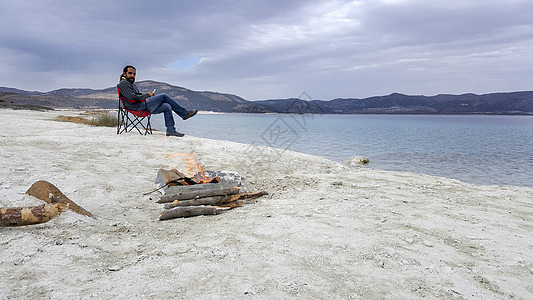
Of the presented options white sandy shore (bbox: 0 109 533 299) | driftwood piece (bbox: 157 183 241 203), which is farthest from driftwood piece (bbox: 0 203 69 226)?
driftwood piece (bbox: 157 183 241 203)

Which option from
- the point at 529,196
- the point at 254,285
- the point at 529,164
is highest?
the point at 254,285

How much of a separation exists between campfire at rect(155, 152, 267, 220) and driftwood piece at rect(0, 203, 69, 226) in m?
1.24

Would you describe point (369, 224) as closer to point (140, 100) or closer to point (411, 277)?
point (411, 277)

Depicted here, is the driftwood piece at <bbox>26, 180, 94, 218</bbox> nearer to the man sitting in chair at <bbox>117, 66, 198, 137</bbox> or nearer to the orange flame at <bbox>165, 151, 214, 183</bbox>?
the orange flame at <bbox>165, 151, 214, 183</bbox>

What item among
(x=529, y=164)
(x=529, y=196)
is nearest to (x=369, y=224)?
(x=529, y=196)

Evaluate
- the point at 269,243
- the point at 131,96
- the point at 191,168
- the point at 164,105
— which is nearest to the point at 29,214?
the point at 269,243

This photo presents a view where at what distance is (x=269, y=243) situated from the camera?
10.8ft

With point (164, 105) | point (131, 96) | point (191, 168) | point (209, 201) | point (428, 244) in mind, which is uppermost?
point (131, 96)

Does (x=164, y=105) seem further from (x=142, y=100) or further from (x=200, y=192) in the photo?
→ (x=200, y=192)

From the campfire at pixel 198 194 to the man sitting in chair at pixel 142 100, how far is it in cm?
473

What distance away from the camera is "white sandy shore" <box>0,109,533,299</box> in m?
2.45

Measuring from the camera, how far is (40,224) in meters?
3.32

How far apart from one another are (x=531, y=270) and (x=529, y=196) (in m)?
4.32

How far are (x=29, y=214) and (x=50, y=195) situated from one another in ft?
1.55
